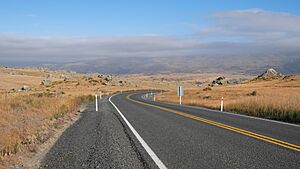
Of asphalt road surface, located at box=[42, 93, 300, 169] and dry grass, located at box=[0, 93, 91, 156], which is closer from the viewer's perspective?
asphalt road surface, located at box=[42, 93, 300, 169]

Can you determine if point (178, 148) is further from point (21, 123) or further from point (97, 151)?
point (21, 123)

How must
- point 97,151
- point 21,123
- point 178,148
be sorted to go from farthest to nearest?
point 21,123 → point 178,148 → point 97,151

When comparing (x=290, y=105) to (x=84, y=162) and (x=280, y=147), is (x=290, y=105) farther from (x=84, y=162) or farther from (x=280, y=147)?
(x=84, y=162)

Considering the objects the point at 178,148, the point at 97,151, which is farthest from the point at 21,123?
the point at 178,148

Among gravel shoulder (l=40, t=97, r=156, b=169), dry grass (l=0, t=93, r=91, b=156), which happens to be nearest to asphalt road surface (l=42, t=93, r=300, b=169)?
gravel shoulder (l=40, t=97, r=156, b=169)

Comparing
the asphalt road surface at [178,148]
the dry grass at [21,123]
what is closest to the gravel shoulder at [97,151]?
the asphalt road surface at [178,148]

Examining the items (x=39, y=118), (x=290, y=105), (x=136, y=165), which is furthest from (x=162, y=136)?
(x=290, y=105)

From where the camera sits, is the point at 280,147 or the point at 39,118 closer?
the point at 280,147

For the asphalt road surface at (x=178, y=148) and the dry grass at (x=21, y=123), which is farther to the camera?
the dry grass at (x=21, y=123)

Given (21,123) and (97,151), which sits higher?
(21,123)

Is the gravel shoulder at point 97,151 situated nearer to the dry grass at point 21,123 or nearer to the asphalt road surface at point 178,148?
the asphalt road surface at point 178,148

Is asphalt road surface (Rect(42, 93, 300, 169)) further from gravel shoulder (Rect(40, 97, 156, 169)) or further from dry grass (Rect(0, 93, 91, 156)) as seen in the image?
dry grass (Rect(0, 93, 91, 156))

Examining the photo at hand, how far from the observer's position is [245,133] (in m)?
12.8

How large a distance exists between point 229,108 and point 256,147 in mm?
16674
